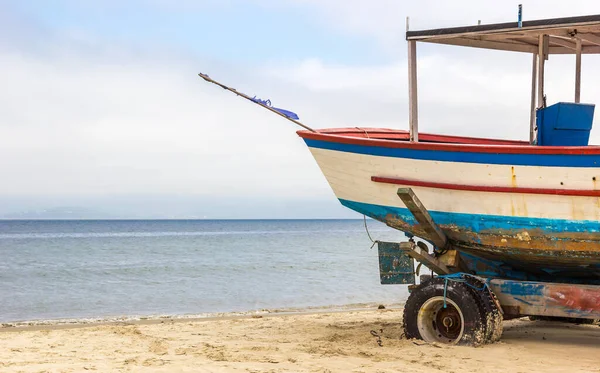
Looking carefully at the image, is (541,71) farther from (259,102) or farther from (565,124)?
(259,102)

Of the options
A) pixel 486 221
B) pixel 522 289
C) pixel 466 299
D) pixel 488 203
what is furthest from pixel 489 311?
pixel 488 203

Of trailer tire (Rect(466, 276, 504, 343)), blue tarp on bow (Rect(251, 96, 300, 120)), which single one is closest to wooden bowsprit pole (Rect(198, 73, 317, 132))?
blue tarp on bow (Rect(251, 96, 300, 120))

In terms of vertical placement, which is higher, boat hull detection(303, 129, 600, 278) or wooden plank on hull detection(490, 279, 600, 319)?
boat hull detection(303, 129, 600, 278)

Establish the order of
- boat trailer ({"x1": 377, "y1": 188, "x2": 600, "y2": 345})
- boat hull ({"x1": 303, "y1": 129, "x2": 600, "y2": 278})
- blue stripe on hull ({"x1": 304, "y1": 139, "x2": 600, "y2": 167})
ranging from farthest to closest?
boat trailer ({"x1": 377, "y1": 188, "x2": 600, "y2": 345}), boat hull ({"x1": 303, "y1": 129, "x2": 600, "y2": 278}), blue stripe on hull ({"x1": 304, "y1": 139, "x2": 600, "y2": 167})

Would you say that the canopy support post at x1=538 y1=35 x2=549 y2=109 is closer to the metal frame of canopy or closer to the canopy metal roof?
the metal frame of canopy

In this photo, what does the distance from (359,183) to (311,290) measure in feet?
33.0

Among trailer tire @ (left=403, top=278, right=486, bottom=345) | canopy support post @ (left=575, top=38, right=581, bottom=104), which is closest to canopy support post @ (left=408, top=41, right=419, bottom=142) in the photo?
trailer tire @ (left=403, top=278, right=486, bottom=345)

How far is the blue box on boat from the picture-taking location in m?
7.18

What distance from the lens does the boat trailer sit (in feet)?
22.1

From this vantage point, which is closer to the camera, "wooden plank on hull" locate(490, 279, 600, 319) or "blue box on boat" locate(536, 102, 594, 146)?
"wooden plank on hull" locate(490, 279, 600, 319)

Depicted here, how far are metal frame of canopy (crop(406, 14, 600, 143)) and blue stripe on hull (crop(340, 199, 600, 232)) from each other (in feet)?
2.78

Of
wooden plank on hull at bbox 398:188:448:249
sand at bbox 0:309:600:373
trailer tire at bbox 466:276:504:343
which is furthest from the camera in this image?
wooden plank on hull at bbox 398:188:448:249

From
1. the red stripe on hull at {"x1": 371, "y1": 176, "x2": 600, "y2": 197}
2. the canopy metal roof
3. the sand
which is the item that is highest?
the canopy metal roof

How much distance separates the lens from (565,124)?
725cm
